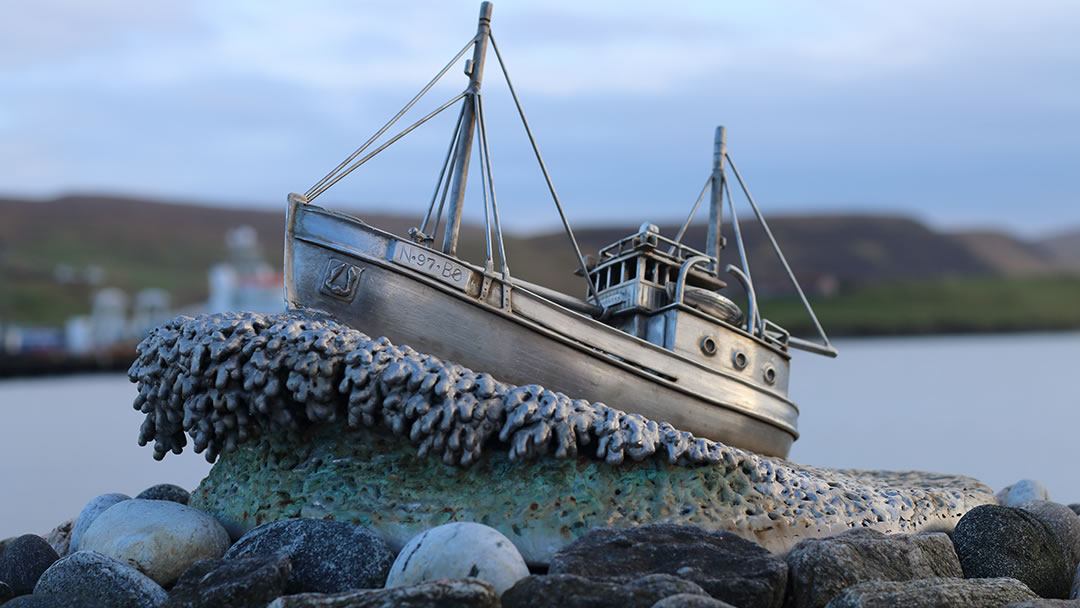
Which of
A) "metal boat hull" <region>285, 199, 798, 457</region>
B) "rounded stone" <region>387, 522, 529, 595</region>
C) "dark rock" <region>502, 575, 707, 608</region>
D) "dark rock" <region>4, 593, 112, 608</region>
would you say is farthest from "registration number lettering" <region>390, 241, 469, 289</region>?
"dark rock" <region>4, 593, 112, 608</region>

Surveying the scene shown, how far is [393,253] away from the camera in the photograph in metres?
9.89

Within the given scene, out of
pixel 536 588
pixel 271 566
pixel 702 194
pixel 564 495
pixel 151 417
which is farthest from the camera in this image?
pixel 702 194

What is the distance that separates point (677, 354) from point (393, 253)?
116 inches

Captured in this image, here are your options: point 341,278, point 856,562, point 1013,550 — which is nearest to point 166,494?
point 341,278

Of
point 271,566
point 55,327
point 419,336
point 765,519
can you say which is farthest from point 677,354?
point 55,327

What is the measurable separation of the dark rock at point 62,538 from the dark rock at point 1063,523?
29.5 feet

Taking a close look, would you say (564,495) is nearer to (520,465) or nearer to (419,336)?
(520,465)

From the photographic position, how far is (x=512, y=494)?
9531 millimetres

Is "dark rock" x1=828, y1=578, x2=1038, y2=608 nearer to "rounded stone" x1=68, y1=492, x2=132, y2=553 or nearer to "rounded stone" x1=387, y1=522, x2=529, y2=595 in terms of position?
"rounded stone" x1=387, y1=522, x2=529, y2=595

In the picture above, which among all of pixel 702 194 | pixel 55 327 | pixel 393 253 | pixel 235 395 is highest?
pixel 702 194

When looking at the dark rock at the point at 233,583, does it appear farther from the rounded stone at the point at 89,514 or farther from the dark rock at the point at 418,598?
the rounded stone at the point at 89,514

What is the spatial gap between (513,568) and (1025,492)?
748cm

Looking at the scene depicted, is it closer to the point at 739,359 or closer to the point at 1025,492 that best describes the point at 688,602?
the point at 739,359

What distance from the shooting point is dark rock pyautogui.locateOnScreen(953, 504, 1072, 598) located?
9336 millimetres
